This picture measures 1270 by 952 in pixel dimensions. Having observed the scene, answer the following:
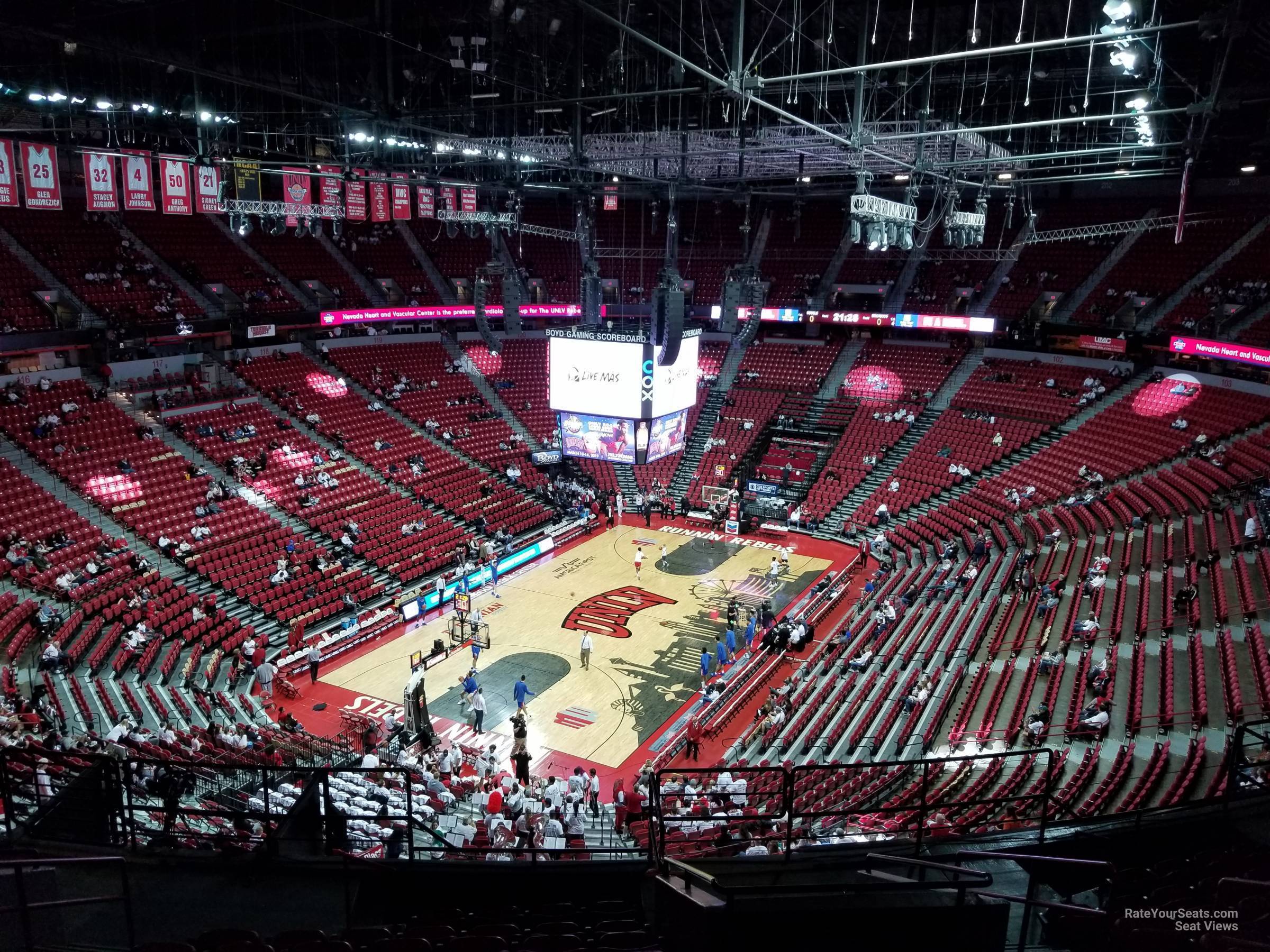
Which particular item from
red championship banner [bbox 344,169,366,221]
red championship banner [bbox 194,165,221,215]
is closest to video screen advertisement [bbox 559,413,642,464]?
red championship banner [bbox 344,169,366,221]

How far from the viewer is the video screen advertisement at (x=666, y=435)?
18703 mm

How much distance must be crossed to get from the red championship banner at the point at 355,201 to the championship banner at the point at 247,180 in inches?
98.1

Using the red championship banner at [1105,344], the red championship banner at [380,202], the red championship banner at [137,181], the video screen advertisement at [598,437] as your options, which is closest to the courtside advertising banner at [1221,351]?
the red championship banner at [1105,344]

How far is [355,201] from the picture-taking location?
1806cm

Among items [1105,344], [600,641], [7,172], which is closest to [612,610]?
[600,641]

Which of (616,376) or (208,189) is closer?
(208,189)

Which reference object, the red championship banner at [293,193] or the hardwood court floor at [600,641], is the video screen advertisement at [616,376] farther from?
the red championship banner at [293,193]

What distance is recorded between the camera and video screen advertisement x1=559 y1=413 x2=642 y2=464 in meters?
18.8

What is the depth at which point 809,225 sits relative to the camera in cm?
3919

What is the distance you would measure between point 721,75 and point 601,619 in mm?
12835

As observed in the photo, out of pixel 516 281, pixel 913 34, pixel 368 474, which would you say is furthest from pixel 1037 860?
pixel 368 474

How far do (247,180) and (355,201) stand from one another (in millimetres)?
3049

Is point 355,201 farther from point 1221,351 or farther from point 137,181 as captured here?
point 1221,351

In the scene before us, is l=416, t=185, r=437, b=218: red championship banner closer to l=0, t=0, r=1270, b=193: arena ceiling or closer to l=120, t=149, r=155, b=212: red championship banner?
l=0, t=0, r=1270, b=193: arena ceiling
